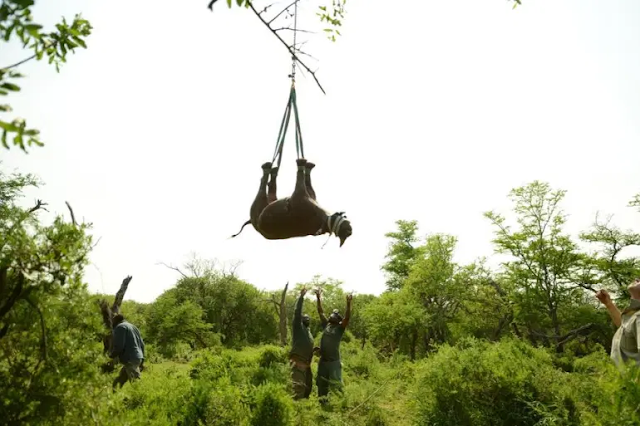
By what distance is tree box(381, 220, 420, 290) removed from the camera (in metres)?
32.9

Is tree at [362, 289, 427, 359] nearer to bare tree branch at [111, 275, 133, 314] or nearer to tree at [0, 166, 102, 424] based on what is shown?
bare tree branch at [111, 275, 133, 314]

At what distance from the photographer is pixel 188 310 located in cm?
2355

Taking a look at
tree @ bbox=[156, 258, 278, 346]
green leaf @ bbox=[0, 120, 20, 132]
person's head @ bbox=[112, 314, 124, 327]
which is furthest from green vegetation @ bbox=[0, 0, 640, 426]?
tree @ bbox=[156, 258, 278, 346]

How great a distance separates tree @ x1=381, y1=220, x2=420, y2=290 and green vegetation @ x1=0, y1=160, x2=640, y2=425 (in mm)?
10357

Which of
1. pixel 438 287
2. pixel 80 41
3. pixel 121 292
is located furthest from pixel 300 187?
pixel 438 287

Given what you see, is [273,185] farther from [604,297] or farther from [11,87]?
[11,87]

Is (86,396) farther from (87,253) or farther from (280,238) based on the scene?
(280,238)

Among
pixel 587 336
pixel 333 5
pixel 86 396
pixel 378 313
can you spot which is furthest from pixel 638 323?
pixel 587 336

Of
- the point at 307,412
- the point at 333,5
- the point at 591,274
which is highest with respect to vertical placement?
the point at 591,274

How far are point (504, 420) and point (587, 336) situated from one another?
15.4 meters

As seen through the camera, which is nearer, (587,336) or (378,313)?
(587,336)

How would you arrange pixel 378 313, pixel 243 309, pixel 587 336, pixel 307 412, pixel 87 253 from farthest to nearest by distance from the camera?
pixel 243 309 → pixel 378 313 → pixel 587 336 → pixel 307 412 → pixel 87 253

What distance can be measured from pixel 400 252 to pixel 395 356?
18.3m

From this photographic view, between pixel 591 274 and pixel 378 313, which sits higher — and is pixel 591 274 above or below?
above
